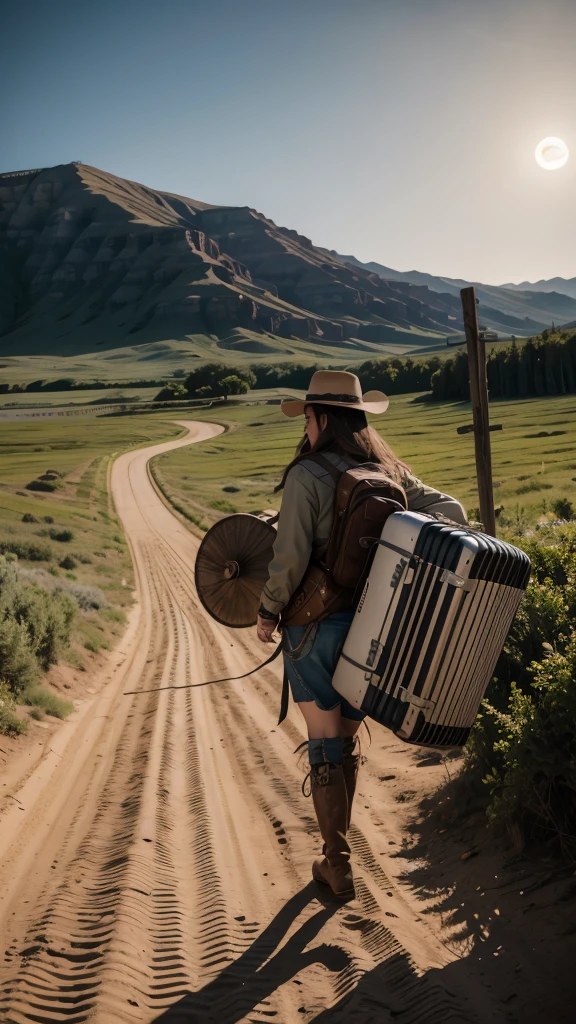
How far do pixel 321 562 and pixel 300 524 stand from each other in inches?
9.3

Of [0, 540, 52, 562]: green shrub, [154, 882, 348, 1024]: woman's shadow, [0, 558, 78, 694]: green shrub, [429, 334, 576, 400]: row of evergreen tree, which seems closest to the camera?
[154, 882, 348, 1024]: woman's shadow

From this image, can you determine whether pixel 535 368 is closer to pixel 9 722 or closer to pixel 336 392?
pixel 9 722

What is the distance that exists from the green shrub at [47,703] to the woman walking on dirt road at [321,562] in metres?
4.95

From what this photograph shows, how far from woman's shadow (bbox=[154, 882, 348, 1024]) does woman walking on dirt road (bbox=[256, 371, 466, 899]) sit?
35 cm

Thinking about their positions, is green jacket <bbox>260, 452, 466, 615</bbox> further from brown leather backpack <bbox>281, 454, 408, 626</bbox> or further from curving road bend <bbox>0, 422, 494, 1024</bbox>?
curving road bend <bbox>0, 422, 494, 1024</bbox>

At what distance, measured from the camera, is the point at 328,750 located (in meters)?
4.15

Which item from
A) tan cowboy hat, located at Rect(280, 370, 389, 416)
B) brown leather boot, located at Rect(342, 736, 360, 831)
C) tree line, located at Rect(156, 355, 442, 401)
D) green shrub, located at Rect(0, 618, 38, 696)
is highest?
tree line, located at Rect(156, 355, 442, 401)

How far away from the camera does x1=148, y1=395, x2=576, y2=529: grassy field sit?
26.0 meters

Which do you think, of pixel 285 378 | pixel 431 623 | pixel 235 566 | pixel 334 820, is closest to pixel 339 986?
pixel 334 820

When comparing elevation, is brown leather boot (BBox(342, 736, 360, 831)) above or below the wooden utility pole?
below

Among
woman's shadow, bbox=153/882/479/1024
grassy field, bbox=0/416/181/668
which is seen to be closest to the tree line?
grassy field, bbox=0/416/181/668

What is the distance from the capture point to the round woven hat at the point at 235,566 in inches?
193

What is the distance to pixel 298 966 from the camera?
3658 mm

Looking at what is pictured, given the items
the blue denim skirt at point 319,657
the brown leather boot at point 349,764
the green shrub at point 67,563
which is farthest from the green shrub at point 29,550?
the blue denim skirt at point 319,657
